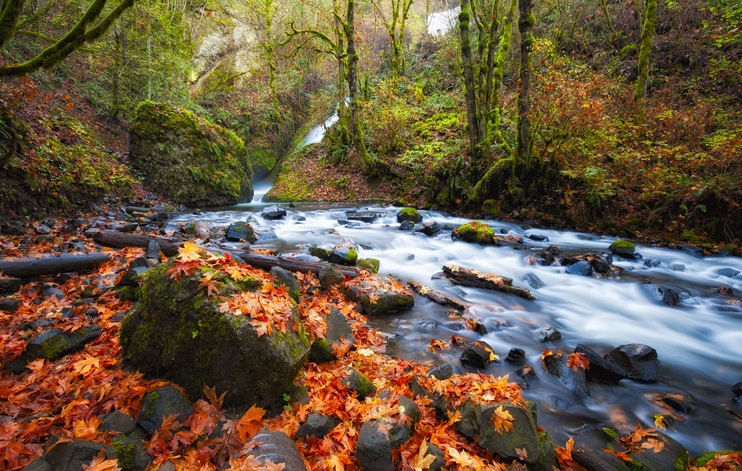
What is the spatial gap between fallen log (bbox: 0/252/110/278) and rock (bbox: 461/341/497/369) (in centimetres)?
575

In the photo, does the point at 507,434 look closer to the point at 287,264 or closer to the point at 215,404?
the point at 215,404

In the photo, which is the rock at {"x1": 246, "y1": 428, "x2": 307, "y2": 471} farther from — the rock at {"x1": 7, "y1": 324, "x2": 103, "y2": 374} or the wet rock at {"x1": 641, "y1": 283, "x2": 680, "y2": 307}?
the wet rock at {"x1": 641, "y1": 283, "x2": 680, "y2": 307}

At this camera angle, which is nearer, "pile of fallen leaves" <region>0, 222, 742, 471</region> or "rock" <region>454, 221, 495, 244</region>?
"pile of fallen leaves" <region>0, 222, 742, 471</region>

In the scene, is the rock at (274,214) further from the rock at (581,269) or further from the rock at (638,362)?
the rock at (638,362)

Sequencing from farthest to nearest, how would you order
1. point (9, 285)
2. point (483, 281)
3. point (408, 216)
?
point (408, 216)
point (483, 281)
point (9, 285)

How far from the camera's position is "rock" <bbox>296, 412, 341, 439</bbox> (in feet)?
9.59

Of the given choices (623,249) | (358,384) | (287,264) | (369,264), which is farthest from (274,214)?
(623,249)

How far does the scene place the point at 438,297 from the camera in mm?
6305

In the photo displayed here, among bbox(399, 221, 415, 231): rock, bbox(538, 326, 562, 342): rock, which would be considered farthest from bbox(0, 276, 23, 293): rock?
bbox(399, 221, 415, 231): rock

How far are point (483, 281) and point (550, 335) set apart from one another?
1839 mm

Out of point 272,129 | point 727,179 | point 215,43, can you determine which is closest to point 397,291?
point 727,179

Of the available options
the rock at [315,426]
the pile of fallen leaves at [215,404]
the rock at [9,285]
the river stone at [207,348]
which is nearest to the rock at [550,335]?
the pile of fallen leaves at [215,404]

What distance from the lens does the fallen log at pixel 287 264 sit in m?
6.07

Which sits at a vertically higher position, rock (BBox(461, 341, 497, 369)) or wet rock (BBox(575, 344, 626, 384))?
rock (BBox(461, 341, 497, 369))
